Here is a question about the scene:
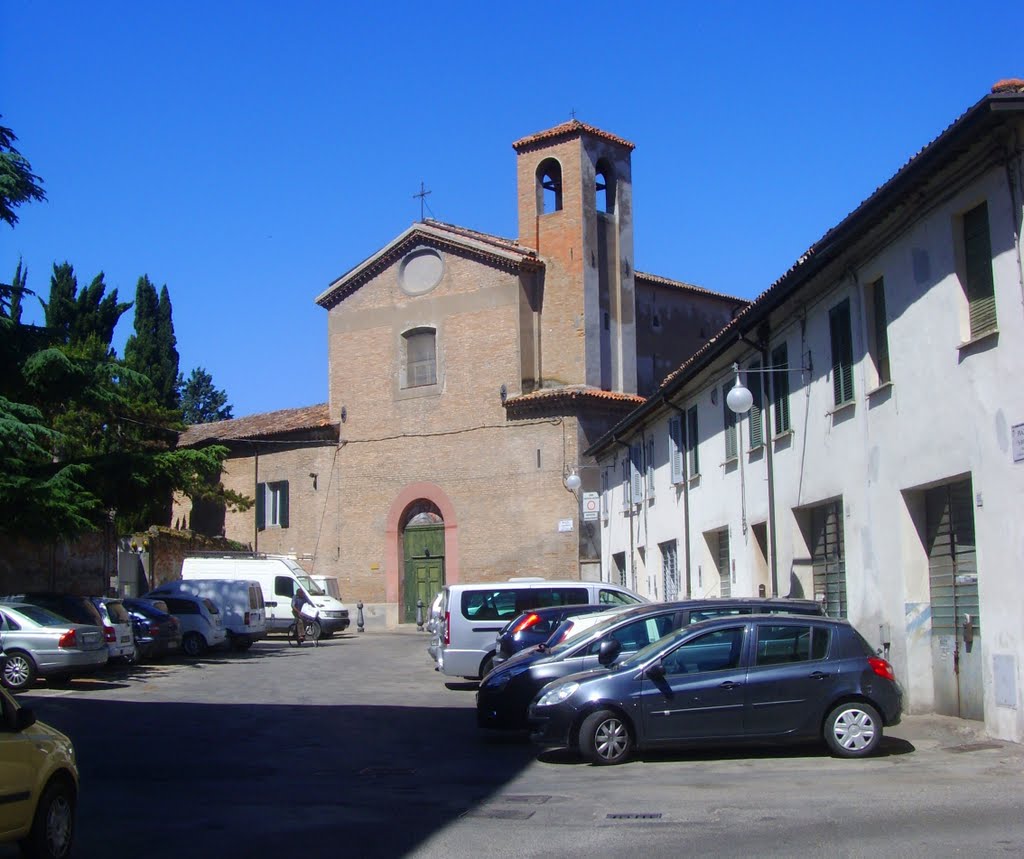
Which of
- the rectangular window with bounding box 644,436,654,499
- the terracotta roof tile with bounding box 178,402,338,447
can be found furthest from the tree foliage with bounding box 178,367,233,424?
the rectangular window with bounding box 644,436,654,499

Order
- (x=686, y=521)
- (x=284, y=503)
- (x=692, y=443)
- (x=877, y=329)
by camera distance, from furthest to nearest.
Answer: (x=284, y=503) → (x=686, y=521) → (x=692, y=443) → (x=877, y=329)

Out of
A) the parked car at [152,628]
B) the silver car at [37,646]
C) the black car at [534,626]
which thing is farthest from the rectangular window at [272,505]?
the black car at [534,626]

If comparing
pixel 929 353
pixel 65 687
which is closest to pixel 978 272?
pixel 929 353

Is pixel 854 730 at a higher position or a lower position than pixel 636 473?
lower

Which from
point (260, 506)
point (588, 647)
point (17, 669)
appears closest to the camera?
point (588, 647)

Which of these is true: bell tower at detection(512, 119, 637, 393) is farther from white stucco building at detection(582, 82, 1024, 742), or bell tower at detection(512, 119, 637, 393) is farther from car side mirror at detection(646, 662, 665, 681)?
car side mirror at detection(646, 662, 665, 681)

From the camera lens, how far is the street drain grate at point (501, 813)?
9.38 meters

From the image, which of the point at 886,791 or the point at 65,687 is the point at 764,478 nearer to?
the point at 886,791

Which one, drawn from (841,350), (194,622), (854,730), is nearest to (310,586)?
(194,622)

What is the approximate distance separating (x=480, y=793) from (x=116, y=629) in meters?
15.3

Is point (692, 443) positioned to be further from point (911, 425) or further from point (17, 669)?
point (17, 669)

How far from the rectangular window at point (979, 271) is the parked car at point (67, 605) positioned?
1677 centimetres

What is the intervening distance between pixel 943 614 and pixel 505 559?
26.3 metres

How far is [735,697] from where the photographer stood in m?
11.9
